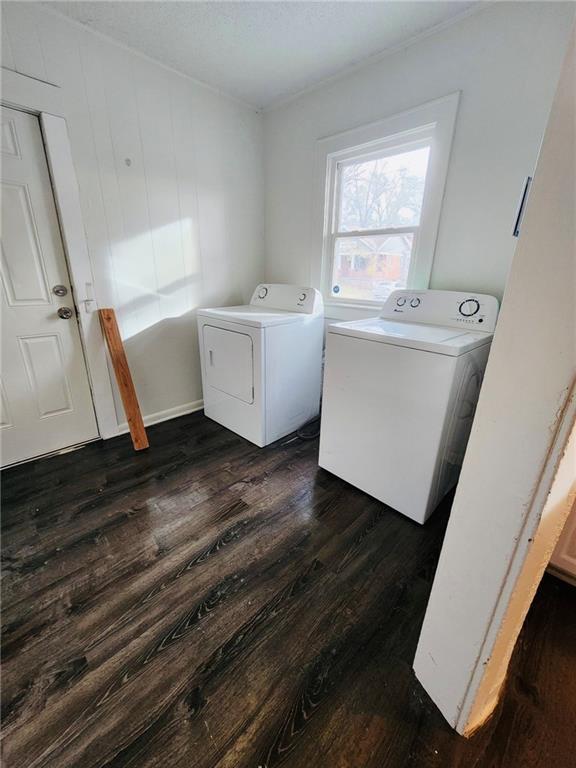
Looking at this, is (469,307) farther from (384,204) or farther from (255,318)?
(255,318)

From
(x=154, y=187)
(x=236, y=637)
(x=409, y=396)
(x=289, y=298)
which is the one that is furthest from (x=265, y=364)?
(x=154, y=187)

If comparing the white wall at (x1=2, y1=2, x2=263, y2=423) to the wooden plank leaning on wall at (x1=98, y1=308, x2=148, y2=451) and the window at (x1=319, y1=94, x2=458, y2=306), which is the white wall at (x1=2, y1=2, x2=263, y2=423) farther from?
the window at (x1=319, y1=94, x2=458, y2=306)

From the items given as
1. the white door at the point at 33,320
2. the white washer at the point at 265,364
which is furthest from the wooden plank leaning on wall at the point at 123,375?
the white washer at the point at 265,364

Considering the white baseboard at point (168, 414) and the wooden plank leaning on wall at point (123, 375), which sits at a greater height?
the wooden plank leaning on wall at point (123, 375)

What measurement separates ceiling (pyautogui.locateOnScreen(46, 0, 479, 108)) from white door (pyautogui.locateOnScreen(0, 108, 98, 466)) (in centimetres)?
77

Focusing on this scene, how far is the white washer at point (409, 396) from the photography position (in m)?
1.36

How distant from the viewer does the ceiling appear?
157 cm

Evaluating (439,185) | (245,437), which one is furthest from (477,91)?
(245,437)

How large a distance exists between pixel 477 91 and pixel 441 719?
262cm

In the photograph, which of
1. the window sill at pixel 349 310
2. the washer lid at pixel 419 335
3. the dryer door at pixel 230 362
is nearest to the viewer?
the washer lid at pixel 419 335

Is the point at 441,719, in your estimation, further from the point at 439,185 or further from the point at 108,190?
the point at 108,190

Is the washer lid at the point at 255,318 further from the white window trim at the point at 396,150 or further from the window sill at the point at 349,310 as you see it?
the white window trim at the point at 396,150

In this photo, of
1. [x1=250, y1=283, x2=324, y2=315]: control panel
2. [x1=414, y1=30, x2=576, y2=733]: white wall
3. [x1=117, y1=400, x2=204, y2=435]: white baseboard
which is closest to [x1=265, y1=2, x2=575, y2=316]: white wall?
[x1=250, y1=283, x2=324, y2=315]: control panel

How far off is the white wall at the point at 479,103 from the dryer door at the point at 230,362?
1.29 metres
